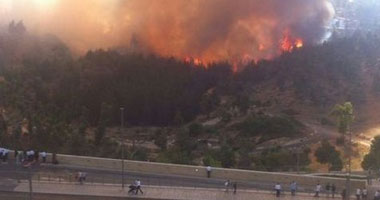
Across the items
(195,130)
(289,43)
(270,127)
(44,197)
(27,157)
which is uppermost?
(289,43)

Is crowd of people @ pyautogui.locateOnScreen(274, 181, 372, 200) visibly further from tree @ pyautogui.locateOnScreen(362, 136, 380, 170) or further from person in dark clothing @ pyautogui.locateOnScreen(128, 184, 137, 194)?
tree @ pyautogui.locateOnScreen(362, 136, 380, 170)

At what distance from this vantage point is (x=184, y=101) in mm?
83000

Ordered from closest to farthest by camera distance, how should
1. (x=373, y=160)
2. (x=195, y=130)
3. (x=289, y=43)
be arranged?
1. (x=373, y=160)
2. (x=195, y=130)
3. (x=289, y=43)

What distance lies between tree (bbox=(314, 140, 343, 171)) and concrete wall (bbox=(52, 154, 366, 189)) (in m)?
9.61

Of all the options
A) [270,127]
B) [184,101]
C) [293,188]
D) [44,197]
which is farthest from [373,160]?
[184,101]

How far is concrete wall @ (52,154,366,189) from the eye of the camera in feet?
123

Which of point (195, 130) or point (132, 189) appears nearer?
point (132, 189)

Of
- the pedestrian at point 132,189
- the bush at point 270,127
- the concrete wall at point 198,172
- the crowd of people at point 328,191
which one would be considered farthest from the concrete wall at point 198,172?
the bush at point 270,127

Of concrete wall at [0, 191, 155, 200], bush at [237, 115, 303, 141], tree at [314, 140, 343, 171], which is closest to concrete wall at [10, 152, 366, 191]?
concrete wall at [0, 191, 155, 200]

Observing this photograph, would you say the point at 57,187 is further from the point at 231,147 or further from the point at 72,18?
the point at 72,18

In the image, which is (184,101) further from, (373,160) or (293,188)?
(293,188)

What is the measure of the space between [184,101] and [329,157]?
36.0 metres

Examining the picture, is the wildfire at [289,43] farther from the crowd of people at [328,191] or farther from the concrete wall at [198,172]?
the crowd of people at [328,191]

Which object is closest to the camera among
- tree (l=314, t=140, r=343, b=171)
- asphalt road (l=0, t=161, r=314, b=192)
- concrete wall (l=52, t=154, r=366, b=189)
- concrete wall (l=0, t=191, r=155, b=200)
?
concrete wall (l=0, t=191, r=155, b=200)
